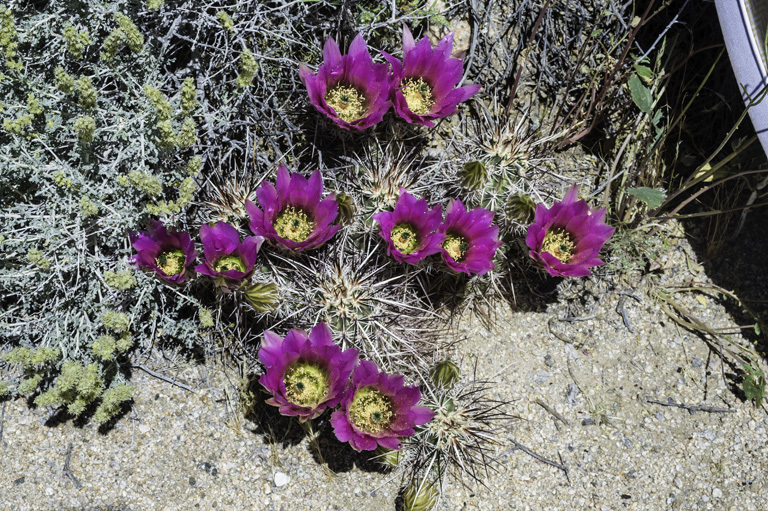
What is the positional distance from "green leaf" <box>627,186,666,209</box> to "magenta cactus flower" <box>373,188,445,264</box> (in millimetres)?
913

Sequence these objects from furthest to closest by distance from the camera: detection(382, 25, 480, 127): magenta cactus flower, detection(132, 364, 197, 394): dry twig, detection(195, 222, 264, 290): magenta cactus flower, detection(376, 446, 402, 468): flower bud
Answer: detection(132, 364, 197, 394): dry twig
detection(382, 25, 480, 127): magenta cactus flower
detection(376, 446, 402, 468): flower bud
detection(195, 222, 264, 290): magenta cactus flower

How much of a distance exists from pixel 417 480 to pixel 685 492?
1.05m

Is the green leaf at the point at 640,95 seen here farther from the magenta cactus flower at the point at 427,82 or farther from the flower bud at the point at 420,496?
the flower bud at the point at 420,496

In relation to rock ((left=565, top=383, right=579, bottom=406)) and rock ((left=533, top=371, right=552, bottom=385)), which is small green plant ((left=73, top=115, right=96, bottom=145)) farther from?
rock ((left=565, top=383, right=579, bottom=406))

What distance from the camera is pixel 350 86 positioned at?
2.51m

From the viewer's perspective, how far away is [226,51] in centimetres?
255

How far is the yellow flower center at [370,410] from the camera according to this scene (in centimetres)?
225

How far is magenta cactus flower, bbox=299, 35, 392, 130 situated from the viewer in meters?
2.36

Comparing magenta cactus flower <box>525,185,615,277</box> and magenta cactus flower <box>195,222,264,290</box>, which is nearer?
magenta cactus flower <box>195,222,264,290</box>

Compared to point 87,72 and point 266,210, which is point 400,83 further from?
point 87,72

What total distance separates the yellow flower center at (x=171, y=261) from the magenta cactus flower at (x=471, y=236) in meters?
0.95

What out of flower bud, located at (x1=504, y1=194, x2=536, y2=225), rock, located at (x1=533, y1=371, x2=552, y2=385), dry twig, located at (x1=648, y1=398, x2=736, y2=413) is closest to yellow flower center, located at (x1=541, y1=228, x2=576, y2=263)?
flower bud, located at (x1=504, y1=194, x2=536, y2=225)

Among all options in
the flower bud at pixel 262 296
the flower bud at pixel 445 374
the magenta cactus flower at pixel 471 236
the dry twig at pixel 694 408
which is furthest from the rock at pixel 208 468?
the dry twig at pixel 694 408

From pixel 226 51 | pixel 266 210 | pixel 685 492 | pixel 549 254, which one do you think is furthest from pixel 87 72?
pixel 685 492
